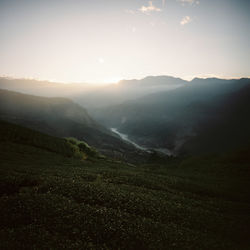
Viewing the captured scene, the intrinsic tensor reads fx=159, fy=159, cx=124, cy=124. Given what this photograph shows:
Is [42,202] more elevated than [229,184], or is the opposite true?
[42,202]

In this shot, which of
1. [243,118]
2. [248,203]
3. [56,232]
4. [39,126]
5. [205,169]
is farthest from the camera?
[39,126]

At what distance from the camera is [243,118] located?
476 ft

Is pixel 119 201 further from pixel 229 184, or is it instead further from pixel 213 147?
pixel 213 147

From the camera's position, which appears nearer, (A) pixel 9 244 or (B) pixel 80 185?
(A) pixel 9 244

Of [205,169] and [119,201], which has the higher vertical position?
[119,201]

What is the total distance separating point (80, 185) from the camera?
2025cm

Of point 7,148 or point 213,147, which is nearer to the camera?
point 7,148

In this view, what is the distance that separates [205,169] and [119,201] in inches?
1605

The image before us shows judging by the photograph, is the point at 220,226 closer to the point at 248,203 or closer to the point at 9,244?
the point at 248,203

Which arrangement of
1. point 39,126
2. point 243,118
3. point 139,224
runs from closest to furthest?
point 139,224
point 243,118
point 39,126

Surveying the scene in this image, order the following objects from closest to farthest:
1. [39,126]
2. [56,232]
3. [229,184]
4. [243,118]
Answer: [56,232]
[229,184]
[243,118]
[39,126]

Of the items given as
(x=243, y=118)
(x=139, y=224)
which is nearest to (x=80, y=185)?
(x=139, y=224)

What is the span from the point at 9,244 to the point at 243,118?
178 meters

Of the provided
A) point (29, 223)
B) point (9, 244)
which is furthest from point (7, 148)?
point (9, 244)
